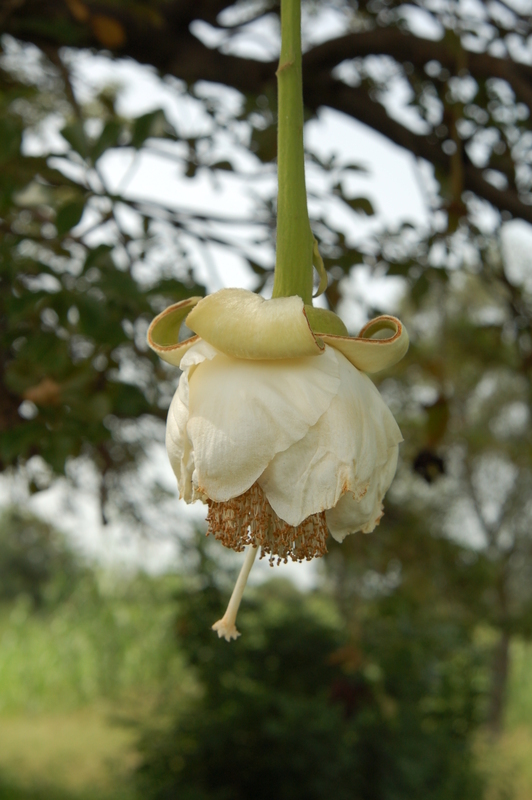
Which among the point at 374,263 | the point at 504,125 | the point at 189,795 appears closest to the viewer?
the point at 374,263

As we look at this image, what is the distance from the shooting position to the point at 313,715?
9.84ft

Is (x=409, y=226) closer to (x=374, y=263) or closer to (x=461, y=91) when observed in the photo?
(x=374, y=263)

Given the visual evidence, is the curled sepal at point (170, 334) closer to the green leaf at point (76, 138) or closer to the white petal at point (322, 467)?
the white petal at point (322, 467)

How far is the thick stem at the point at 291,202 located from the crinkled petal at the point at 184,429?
0.14 feet

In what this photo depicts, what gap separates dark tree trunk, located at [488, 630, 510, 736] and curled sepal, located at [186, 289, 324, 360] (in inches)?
256

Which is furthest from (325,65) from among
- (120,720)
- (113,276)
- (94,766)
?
(94,766)

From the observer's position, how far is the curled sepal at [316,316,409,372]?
30cm

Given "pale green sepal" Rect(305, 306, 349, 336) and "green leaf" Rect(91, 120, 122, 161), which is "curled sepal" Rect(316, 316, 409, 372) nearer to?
"pale green sepal" Rect(305, 306, 349, 336)

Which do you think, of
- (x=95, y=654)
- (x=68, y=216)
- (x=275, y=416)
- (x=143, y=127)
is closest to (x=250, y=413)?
(x=275, y=416)

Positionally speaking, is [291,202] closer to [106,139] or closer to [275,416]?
[275,416]

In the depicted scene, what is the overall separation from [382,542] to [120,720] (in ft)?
6.16

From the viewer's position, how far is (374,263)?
44.3 inches

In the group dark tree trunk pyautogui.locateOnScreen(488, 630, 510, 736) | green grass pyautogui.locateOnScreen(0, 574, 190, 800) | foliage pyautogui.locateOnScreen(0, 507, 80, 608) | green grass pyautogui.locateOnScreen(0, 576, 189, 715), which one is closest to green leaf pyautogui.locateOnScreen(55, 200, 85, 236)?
green grass pyautogui.locateOnScreen(0, 574, 190, 800)

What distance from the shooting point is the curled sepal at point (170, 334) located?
0.32 m
